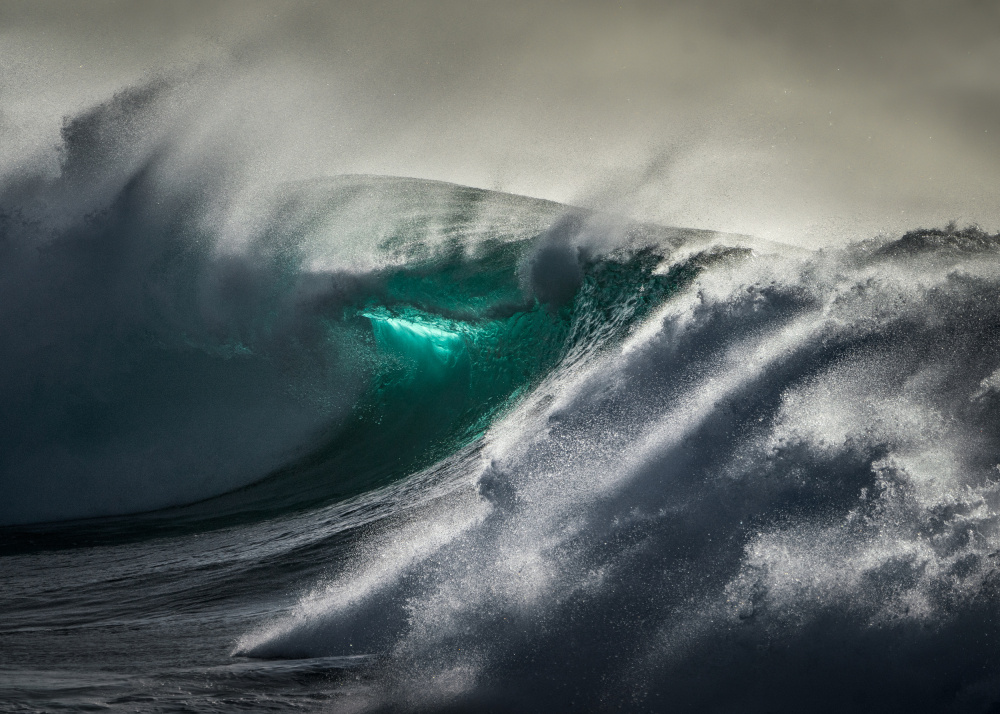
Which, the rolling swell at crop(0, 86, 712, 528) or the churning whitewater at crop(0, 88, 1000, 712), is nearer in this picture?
the churning whitewater at crop(0, 88, 1000, 712)

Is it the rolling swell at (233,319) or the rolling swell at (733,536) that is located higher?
the rolling swell at (233,319)

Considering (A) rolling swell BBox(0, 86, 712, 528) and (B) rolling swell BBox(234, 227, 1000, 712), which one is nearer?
(B) rolling swell BBox(234, 227, 1000, 712)

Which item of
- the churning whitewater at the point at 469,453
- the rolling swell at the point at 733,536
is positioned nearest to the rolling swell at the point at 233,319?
the churning whitewater at the point at 469,453

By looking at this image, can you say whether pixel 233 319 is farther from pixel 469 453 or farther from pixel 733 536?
pixel 733 536

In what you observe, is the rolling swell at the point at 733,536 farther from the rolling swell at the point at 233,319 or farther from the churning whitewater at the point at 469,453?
the rolling swell at the point at 233,319

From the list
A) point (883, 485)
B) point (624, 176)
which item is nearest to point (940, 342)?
point (883, 485)

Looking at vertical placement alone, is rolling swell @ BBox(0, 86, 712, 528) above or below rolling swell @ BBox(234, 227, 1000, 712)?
above

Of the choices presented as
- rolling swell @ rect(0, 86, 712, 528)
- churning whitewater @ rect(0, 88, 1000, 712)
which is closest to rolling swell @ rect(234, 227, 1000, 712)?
churning whitewater @ rect(0, 88, 1000, 712)

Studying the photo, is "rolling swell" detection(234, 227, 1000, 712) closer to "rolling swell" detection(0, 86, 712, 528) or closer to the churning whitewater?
the churning whitewater

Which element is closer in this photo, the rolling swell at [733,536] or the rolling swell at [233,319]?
the rolling swell at [733,536]
